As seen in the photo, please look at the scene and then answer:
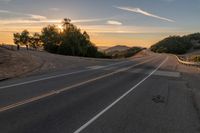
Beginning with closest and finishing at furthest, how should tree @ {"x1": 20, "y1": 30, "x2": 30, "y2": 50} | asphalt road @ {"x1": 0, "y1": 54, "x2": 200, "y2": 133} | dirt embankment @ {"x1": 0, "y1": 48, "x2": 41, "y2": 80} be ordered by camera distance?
1. asphalt road @ {"x1": 0, "y1": 54, "x2": 200, "y2": 133}
2. dirt embankment @ {"x1": 0, "y1": 48, "x2": 41, "y2": 80}
3. tree @ {"x1": 20, "y1": 30, "x2": 30, "y2": 50}

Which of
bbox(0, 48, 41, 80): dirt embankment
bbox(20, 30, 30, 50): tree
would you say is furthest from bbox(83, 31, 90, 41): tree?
bbox(0, 48, 41, 80): dirt embankment

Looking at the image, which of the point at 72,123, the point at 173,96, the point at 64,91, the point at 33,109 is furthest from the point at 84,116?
the point at 173,96

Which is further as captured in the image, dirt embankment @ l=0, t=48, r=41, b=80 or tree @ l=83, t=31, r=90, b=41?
tree @ l=83, t=31, r=90, b=41

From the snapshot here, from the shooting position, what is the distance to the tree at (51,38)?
109 metres

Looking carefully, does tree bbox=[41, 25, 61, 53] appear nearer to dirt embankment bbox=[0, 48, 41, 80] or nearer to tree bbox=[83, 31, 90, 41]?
tree bbox=[83, 31, 90, 41]

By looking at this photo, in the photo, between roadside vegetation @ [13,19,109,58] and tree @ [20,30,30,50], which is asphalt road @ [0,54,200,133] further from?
tree @ [20,30,30,50]

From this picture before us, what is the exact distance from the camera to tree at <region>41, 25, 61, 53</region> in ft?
357

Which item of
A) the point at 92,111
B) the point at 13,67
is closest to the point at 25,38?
the point at 13,67

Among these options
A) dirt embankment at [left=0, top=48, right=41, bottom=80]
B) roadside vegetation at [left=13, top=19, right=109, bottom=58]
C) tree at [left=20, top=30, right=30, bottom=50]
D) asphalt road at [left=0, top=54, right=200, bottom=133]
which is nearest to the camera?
asphalt road at [left=0, top=54, right=200, bottom=133]

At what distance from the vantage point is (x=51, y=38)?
112 m

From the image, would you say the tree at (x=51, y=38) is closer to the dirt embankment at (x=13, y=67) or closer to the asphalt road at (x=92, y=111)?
the dirt embankment at (x=13, y=67)

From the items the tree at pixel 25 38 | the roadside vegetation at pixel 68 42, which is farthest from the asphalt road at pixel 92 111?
the tree at pixel 25 38

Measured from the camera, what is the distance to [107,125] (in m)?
9.05

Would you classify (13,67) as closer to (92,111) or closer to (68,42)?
(92,111)
